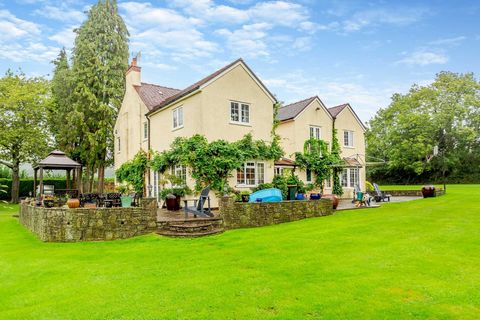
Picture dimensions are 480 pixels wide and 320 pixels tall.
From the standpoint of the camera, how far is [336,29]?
19.0 m

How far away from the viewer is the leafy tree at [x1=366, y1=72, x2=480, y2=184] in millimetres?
45344

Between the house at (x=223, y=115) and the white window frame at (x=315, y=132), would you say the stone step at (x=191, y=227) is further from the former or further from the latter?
the white window frame at (x=315, y=132)

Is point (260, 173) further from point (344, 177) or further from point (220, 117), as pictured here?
point (344, 177)

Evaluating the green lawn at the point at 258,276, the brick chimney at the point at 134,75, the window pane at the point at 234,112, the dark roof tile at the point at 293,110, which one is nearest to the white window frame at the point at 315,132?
the dark roof tile at the point at 293,110

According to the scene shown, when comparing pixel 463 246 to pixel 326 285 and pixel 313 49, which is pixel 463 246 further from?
pixel 313 49

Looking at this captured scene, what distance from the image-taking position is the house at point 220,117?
20.0 metres

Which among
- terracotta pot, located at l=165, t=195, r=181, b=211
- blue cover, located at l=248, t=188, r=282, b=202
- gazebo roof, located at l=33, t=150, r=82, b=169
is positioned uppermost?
gazebo roof, located at l=33, t=150, r=82, b=169

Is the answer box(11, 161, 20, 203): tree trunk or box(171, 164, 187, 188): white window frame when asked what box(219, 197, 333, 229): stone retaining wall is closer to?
box(171, 164, 187, 188): white window frame

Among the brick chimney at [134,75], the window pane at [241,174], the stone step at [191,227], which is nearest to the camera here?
the stone step at [191,227]

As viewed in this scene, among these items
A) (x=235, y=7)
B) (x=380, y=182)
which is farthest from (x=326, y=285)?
(x=380, y=182)

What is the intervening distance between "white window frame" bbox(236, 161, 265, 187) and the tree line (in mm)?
19223

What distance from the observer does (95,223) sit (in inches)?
533

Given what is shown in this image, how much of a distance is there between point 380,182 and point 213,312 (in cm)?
5145

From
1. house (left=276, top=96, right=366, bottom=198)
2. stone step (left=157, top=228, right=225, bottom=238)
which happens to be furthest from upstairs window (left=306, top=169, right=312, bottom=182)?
stone step (left=157, top=228, right=225, bottom=238)
